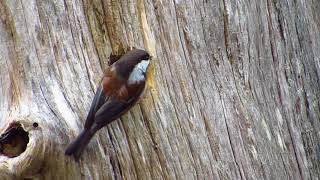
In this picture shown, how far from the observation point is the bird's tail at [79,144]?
2916mm

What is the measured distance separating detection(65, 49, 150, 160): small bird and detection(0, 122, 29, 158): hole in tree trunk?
0.19 m

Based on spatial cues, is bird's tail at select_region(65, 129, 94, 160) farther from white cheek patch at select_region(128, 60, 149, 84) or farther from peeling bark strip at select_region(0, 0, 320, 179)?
white cheek patch at select_region(128, 60, 149, 84)

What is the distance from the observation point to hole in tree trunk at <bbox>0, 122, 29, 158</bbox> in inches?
115

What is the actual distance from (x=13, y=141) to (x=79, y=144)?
0.93ft

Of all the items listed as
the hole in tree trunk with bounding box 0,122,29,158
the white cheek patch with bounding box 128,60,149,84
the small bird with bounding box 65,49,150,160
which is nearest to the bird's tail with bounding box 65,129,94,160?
the small bird with bounding box 65,49,150,160

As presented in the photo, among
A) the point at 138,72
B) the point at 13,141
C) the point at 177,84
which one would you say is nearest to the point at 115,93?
the point at 138,72

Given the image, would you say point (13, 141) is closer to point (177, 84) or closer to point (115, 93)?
point (115, 93)

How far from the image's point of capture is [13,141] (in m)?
2.98

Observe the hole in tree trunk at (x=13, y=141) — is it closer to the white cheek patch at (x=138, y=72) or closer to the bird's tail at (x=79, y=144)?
the bird's tail at (x=79, y=144)

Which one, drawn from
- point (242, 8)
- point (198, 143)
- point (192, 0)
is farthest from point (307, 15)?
point (198, 143)

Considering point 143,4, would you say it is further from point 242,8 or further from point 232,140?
point 232,140

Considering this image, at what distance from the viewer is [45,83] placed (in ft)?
10.5

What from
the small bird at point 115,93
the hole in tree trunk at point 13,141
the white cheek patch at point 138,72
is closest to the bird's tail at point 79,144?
the small bird at point 115,93

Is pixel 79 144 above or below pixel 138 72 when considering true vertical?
below
